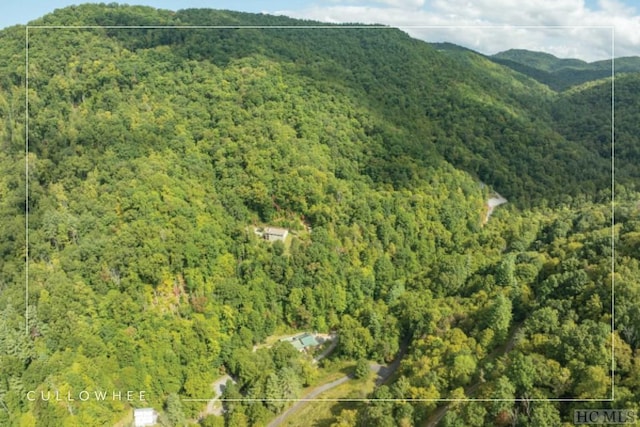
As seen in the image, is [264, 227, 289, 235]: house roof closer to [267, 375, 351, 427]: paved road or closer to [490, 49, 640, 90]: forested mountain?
[267, 375, 351, 427]: paved road

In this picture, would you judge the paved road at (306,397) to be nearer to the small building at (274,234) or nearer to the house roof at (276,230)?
the small building at (274,234)

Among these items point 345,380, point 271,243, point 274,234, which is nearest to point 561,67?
point 274,234

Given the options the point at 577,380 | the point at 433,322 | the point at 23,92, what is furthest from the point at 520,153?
the point at 23,92

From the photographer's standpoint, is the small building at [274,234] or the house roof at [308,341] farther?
the small building at [274,234]

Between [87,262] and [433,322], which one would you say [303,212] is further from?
[87,262]

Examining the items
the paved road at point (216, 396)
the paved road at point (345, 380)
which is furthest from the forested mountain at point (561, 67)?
the paved road at point (216, 396)

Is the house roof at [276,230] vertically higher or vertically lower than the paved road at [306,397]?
higher
